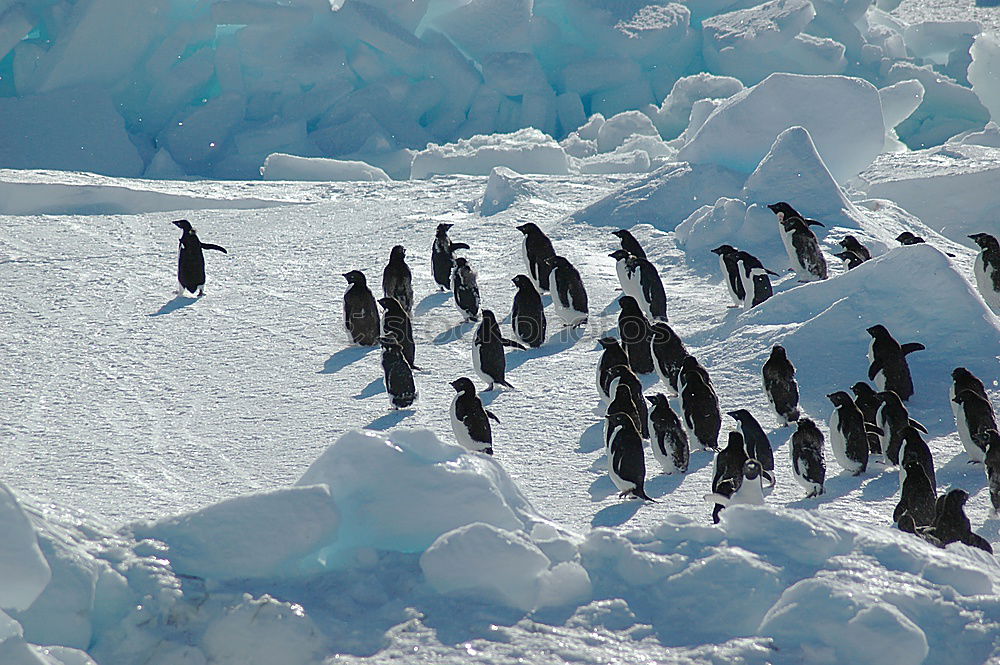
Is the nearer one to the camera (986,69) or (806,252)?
(806,252)

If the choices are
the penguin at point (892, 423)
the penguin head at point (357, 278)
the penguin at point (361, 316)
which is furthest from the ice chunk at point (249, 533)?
the penguin head at point (357, 278)

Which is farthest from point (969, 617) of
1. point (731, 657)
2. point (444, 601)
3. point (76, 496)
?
point (76, 496)

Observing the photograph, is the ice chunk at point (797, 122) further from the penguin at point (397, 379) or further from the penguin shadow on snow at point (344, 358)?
the penguin at point (397, 379)

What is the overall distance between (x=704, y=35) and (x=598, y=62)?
2.31 m

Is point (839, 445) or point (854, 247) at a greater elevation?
point (854, 247)

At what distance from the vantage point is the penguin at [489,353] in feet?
19.7

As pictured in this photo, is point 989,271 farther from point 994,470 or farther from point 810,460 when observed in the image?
point 810,460

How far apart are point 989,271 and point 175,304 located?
589 centimetres

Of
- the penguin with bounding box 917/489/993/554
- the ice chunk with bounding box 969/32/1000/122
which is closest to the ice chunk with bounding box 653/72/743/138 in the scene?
the ice chunk with bounding box 969/32/1000/122

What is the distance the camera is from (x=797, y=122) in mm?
10719

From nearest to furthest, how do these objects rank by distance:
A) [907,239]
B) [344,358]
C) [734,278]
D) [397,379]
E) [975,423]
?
[975,423]
[397,379]
[344,358]
[734,278]
[907,239]

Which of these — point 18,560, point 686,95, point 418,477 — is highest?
point 686,95

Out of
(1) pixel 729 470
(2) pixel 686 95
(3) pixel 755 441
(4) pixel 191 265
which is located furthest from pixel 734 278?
(2) pixel 686 95

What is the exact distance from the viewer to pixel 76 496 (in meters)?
4.40
